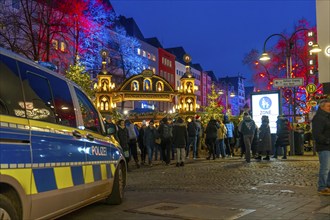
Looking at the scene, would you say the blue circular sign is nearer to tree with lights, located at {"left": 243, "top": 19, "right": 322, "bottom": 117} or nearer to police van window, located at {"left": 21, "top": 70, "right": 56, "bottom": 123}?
police van window, located at {"left": 21, "top": 70, "right": 56, "bottom": 123}

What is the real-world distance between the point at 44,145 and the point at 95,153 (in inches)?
77.3

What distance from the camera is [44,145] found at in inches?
201

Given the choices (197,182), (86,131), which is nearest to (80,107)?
(86,131)

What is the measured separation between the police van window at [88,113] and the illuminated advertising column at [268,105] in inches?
556

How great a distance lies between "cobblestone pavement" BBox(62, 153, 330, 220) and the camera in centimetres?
703

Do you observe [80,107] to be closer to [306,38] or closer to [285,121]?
[285,121]

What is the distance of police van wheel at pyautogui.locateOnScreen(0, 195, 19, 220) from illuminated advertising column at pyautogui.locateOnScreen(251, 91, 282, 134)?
17162 millimetres

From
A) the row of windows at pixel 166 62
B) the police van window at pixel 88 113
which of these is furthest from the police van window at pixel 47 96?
the row of windows at pixel 166 62

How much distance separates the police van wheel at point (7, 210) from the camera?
4.32m

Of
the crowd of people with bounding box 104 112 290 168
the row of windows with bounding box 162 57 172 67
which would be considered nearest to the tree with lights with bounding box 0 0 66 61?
the crowd of people with bounding box 104 112 290 168

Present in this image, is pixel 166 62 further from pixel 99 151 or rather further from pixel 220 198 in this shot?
pixel 99 151

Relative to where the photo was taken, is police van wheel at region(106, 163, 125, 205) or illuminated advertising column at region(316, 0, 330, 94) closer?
police van wheel at region(106, 163, 125, 205)

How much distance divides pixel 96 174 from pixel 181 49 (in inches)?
4138

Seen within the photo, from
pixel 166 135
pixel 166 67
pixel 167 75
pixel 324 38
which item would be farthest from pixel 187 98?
pixel 167 75
